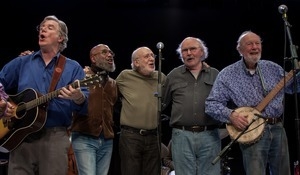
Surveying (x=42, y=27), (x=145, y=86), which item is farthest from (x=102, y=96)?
(x=42, y=27)

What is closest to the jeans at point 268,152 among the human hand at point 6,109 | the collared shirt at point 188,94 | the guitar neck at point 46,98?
the collared shirt at point 188,94

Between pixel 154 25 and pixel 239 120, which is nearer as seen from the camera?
pixel 239 120

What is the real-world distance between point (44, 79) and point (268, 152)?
227 centimetres

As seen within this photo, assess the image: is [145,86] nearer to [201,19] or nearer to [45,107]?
[45,107]

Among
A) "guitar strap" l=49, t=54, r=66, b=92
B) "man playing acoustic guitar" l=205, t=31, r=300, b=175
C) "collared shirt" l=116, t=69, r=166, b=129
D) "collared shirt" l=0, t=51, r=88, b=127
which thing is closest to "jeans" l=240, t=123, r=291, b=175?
"man playing acoustic guitar" l=205, t=31, r=300, b=175

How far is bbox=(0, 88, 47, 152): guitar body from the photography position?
3916mm

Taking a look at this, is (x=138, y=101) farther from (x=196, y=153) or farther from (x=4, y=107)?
(x=4, y=107)

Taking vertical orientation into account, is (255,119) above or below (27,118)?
below

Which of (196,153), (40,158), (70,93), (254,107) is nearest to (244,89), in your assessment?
(254,107)

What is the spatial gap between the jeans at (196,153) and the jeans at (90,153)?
0.95 meters

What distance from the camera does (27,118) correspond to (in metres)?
3.96

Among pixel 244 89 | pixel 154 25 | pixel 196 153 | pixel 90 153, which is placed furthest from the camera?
pixel 154 25

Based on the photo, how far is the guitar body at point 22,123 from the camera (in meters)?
3.92

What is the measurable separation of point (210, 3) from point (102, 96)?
13.5ft
